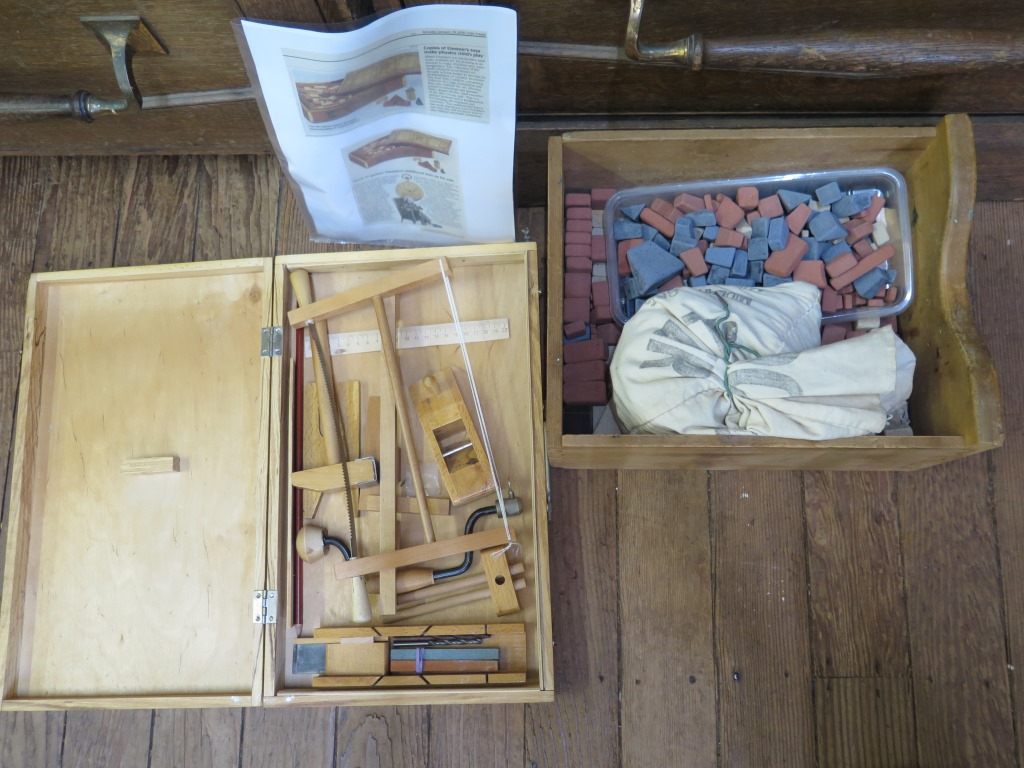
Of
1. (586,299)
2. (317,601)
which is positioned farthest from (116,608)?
(586,299)

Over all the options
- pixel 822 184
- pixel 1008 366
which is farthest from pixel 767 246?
pixel 1008 366

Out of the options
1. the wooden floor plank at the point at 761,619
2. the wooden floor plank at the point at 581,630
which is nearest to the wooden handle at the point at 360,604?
the wooden floor plank at the point at 581,630

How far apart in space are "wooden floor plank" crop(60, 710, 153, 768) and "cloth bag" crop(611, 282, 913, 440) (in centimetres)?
85

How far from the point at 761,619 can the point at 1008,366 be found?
54cm

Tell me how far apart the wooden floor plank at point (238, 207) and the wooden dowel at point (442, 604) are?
23.9 inches

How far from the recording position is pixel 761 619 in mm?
1102

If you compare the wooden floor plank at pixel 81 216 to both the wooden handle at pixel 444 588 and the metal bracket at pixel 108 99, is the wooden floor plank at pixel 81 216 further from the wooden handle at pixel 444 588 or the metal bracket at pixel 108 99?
the wooden handle at pixel 444 588

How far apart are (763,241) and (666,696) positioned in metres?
0.67

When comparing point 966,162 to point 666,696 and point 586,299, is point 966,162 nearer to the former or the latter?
point 586,299

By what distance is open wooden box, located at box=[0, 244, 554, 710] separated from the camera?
3.35 feet

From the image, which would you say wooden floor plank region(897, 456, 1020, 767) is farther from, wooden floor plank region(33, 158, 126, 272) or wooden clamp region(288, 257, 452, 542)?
wooden floor plank region(33, 158, 126, 272)

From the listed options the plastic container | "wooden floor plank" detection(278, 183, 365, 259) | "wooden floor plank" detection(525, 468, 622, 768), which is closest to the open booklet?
"wooden floor plank" detection(278, 183, 365, 259)

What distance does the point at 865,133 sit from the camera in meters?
1.01

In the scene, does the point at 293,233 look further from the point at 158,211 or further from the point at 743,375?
the point at 743,375
